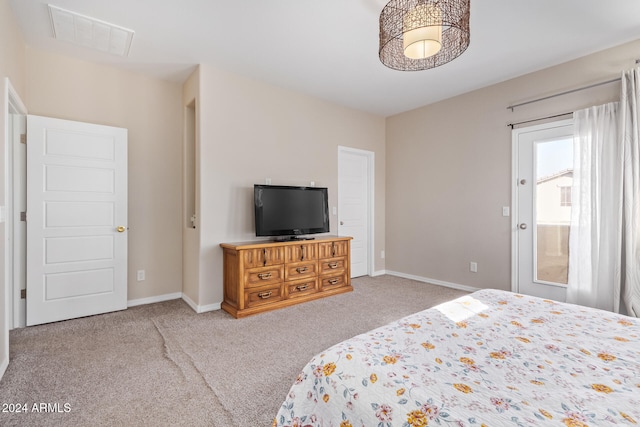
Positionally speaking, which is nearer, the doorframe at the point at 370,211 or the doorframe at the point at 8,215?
the doorframe at the point at 8,215

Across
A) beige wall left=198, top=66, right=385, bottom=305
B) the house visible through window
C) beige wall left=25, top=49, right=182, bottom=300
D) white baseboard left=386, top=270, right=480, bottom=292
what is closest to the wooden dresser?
beige wall left=198, top=66, right=385, bottom=305

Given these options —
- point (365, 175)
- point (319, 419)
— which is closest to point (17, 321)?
point (319, 419)

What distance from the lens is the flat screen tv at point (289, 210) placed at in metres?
3.54

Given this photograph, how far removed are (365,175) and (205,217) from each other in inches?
111

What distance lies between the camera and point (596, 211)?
9.75 feet

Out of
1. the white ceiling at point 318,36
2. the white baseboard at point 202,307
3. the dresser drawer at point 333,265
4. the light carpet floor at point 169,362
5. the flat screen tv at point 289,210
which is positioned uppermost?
the white ceiling at point 318,36

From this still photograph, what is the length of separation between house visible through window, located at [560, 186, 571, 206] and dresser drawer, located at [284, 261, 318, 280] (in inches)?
113

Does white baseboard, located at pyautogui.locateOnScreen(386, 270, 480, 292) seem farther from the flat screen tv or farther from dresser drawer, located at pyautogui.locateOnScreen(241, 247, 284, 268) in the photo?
dresser drawer, located at pyautogui.locateOnScreen(241, 247, 284, 268)

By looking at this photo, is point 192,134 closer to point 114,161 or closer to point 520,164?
point 114,161

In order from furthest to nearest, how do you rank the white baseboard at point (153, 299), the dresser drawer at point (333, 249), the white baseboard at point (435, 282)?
the white baseboard at point (435, 282), the dresser drawer at point (333, 249), the white baseboard at point (153, 299)

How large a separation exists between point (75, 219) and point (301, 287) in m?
2.51

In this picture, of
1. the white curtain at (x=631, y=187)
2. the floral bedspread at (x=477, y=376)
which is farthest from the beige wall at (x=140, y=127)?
the white curtain at (x=631, y=187)

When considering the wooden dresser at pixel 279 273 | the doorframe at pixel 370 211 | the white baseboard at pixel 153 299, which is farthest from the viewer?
the doorframe at pixel 370 211

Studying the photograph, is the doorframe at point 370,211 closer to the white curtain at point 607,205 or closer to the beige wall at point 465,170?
the beige wall at point 465,170
